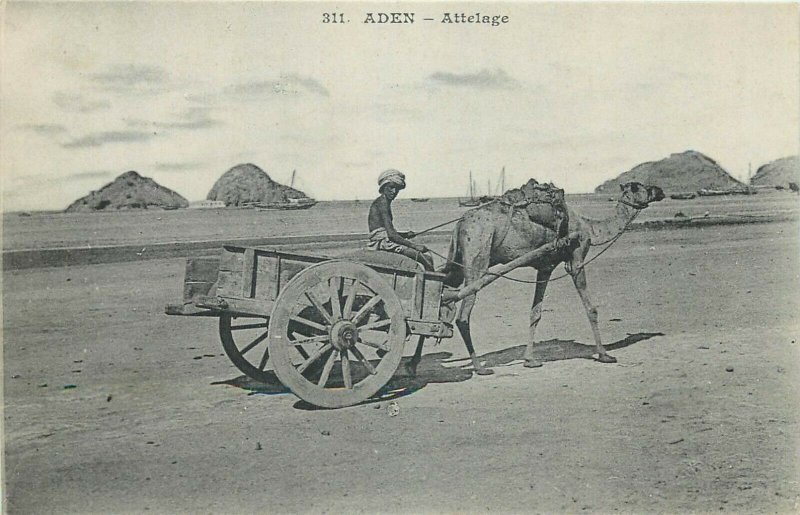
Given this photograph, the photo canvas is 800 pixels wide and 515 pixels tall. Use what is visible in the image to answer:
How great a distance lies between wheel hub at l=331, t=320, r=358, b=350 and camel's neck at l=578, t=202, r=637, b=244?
2626 millimetres

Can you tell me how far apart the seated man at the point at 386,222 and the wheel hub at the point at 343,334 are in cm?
85

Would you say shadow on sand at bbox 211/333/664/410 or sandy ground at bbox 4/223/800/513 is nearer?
sandy ground at bbox 4/223/800/513

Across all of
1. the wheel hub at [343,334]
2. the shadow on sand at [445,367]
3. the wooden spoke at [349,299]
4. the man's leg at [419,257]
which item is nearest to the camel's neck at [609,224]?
the shadow on sand at [445,367]

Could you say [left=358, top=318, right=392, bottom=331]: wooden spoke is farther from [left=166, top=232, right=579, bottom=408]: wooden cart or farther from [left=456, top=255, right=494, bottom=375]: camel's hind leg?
[left=456, top=255, right=494, bottom=375]: camel's hind leg

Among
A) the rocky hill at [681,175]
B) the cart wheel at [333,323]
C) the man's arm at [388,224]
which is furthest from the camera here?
the rocky hill at [681,175]

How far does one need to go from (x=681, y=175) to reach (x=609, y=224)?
2.38 meters

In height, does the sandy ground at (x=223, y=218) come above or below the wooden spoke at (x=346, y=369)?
above

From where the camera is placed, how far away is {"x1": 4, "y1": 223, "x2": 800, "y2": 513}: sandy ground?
201 inches

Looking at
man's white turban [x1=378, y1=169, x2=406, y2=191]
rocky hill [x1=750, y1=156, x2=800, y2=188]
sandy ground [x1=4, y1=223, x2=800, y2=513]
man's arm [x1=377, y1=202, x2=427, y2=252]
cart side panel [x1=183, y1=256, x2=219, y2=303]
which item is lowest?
sandy ground [x1=4, y1=223, x2=800, y2=513]

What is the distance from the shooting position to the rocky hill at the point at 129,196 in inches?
278

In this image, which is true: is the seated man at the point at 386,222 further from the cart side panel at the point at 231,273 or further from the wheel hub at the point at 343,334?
the cart side panel at the point at 231,273

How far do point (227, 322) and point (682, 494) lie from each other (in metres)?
3.59

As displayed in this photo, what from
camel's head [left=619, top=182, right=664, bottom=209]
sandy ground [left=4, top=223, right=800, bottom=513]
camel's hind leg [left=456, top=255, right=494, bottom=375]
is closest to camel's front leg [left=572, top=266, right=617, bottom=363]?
sandy ground [left=4, top=223, right=800, bottom=513]

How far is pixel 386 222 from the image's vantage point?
5930 mm
